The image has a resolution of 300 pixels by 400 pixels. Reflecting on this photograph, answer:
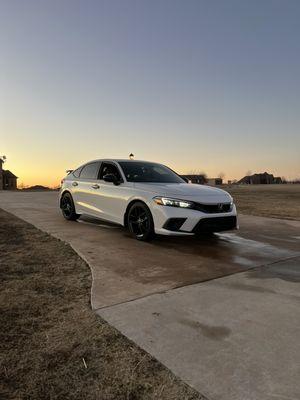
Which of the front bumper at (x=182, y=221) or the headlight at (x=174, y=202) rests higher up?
the headlight at (x=174, y=202)

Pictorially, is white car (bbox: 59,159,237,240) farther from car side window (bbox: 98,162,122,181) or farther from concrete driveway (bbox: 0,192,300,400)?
concrete driveway (bbox: 0,192,300,400)

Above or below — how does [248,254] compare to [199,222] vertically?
below

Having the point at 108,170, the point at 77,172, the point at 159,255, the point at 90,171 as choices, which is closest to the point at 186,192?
the point at 159,255

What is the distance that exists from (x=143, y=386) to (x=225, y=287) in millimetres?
2141

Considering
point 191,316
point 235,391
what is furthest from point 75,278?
point 235,391

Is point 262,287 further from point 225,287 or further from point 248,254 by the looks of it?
point 248,254

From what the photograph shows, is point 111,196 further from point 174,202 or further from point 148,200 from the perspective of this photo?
point 174,202

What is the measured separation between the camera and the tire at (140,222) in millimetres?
6816

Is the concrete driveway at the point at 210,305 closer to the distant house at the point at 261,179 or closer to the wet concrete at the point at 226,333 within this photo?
the wet concrete at the point at 226,333

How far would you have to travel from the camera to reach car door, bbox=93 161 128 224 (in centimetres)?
755

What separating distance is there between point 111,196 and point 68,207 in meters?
2.13

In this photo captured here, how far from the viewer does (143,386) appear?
2588 mm

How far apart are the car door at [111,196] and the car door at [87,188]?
132mm

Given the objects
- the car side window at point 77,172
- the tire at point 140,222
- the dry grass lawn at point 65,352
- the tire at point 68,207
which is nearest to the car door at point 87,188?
the car side window at point 77,172
